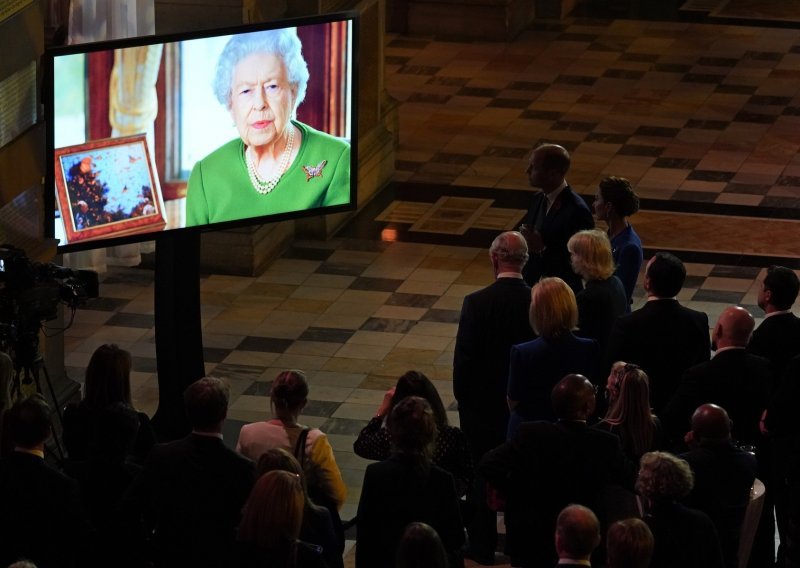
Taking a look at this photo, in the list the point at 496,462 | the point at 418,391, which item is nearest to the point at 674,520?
the point at 496,462

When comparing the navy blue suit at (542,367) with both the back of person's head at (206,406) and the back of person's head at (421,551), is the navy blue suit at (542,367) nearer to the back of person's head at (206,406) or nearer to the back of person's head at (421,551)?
the back of person's head at (206,406)

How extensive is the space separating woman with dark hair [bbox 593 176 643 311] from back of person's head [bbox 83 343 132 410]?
247 cm

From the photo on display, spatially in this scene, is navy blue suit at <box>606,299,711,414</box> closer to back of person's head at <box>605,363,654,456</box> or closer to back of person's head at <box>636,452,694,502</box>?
back of person's head at <box>605,363,654,456</box>

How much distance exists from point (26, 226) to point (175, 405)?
103 centimetres

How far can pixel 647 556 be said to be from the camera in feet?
15.4

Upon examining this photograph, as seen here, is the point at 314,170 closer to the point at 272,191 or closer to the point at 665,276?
the point at 272,191

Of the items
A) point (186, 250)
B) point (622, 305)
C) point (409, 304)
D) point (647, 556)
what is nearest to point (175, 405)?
point (186, 250)

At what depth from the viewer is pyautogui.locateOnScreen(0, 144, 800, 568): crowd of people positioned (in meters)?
5.09

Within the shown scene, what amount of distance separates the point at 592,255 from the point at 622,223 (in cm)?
73

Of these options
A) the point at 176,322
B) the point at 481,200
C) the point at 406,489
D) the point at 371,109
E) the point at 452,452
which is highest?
the point at 406,489

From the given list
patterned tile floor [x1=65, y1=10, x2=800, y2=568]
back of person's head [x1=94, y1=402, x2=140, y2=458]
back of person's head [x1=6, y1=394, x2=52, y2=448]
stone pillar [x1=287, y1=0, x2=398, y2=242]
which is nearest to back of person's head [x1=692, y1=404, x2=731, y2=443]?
back of person's head [x1=94, y1=402, x2=140, y2=458]

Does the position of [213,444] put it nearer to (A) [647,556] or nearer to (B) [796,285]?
(A) [647,556]

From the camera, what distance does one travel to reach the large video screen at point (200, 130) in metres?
7.13

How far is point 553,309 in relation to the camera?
6230 millimetres
